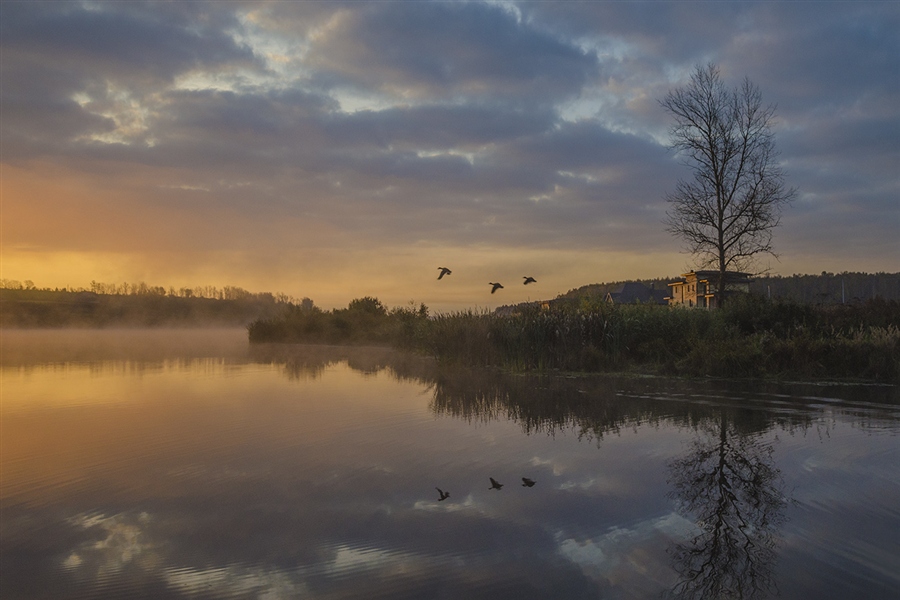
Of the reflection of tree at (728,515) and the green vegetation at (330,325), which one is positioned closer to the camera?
the reflection of tree at (728,515)

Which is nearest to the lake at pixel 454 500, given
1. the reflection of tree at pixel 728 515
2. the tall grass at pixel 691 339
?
the reflection of tree at pixel 728 515

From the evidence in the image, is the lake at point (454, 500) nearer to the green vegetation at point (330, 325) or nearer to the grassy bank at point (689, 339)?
the grassy bank at point (689, 339)

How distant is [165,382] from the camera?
16.1 m

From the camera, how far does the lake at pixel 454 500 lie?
4.06 m

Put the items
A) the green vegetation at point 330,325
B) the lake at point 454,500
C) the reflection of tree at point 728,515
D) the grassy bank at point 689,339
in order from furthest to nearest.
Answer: the green vegetation at point 330,325 < the grassy bank at point 689,339 < the lake at point 454,500 < the reflection of tree at point 728,515

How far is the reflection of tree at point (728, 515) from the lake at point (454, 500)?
2cm

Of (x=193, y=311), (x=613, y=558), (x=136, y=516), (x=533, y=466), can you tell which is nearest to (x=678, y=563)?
(x=613, y=558)

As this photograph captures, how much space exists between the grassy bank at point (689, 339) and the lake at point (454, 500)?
452cm

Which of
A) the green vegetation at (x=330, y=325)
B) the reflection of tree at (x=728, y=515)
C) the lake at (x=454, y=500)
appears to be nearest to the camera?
the reflection of tree at (x=728, y=515)

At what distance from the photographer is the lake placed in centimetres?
406

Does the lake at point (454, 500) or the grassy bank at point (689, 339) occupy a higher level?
the grassy bank at point (689, 339)

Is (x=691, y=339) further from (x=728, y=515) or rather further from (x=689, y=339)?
(x=728, y=515)

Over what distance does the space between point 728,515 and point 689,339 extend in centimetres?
1413

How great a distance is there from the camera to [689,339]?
18562 mm
